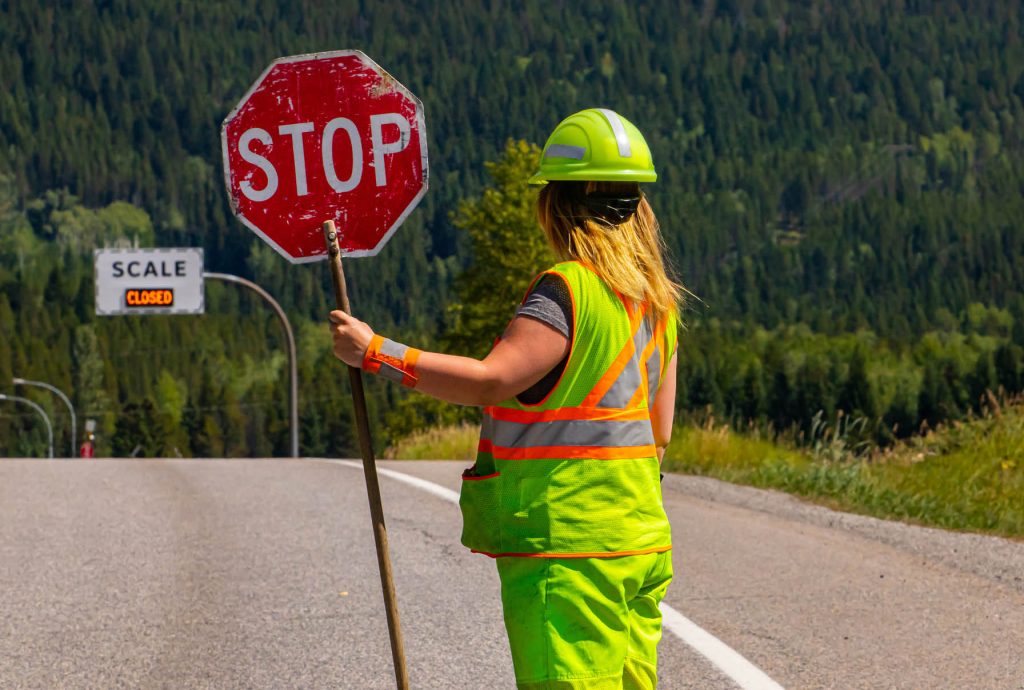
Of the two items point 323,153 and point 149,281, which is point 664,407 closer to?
point 323,153

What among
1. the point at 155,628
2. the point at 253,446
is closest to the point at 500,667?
the point at 155,628

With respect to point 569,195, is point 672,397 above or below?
below

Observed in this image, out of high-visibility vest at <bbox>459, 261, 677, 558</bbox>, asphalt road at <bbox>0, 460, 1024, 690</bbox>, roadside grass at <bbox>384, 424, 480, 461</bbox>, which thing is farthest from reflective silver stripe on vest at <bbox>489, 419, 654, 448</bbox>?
roadside grass at <bbox>384, 424, 480, 461</bbox>

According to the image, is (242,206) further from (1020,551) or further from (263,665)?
(1020,551)

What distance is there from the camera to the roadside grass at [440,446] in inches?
881

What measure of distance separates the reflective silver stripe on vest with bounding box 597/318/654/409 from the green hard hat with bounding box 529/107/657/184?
0.33 m

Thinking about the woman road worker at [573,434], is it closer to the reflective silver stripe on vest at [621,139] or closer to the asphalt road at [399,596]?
the reflective silver stripe on vest at [621,139]

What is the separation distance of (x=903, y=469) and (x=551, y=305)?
11050mm

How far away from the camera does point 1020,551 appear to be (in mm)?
9188

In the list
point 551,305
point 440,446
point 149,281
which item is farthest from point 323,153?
point 149,281

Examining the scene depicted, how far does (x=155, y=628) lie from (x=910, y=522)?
638 cm

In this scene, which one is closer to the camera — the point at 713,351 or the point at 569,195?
the point at 569,195

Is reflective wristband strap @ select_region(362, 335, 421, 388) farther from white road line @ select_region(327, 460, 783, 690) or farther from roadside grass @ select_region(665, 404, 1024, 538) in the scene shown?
roadside grass @ select_region(665, 404, 1024, 538)

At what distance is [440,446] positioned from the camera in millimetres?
23062
